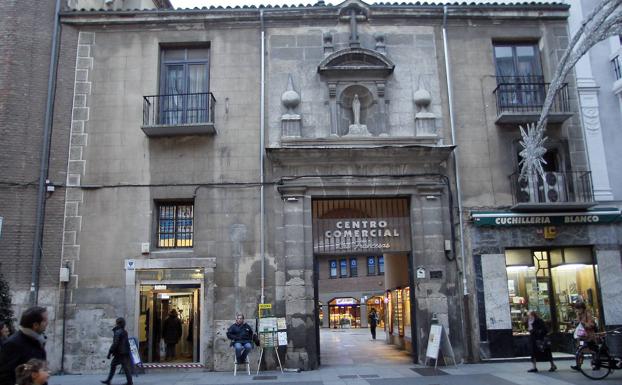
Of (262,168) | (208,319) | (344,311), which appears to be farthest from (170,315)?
(344,311)

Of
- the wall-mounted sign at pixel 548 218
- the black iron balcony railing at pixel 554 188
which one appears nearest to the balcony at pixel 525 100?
the black iron balcony railing at pixel 554 188

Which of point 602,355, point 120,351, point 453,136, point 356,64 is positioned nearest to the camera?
point 602,355

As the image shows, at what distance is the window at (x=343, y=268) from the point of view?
44.4 metres

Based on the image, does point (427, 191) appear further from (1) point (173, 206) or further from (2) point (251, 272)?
(1) point (173, 206)

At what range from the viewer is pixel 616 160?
1547 cm

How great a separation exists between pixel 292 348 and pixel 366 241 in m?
3.51

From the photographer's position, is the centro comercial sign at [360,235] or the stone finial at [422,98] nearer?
the centro comercial sign at [360,235]

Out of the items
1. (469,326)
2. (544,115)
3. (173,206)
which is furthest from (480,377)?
(173,206)

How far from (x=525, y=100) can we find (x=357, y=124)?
5045 mm

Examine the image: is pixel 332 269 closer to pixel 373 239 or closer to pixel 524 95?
pixel 373 239

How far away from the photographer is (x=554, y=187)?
49.0 ft

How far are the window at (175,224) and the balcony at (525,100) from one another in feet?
30.1

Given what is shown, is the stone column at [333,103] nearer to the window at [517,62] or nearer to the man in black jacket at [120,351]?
the window at [517,62]

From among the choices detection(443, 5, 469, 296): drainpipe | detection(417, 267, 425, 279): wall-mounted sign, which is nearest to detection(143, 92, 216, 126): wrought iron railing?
detection(443, 5, 469, 296): drainpipe
